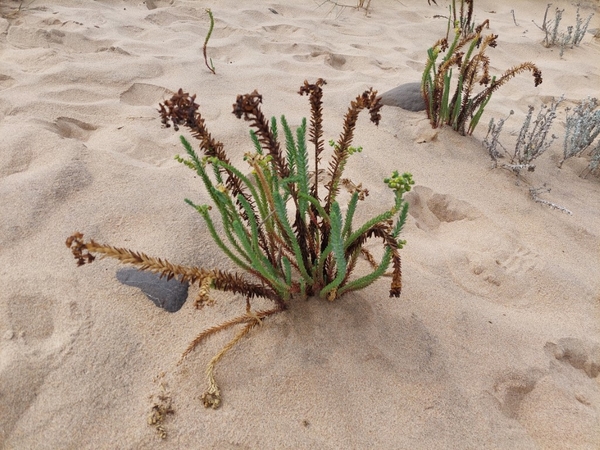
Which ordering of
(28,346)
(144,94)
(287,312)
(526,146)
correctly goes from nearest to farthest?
(28,346) < (287,312) < (526,146) < (144,94)

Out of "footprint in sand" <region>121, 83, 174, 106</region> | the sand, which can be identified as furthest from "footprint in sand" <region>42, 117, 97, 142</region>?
"footprint in sand" <region>121, 83, 174, 106</region>

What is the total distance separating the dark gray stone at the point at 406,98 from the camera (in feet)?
9.18

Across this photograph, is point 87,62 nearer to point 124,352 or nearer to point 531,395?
point 124,352

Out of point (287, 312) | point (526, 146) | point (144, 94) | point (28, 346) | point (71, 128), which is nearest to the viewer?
point (28, 346)

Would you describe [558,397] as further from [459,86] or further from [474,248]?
[459,86]

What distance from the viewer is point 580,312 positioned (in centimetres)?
167

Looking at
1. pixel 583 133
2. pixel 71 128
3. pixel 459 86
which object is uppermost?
pixel 459 86

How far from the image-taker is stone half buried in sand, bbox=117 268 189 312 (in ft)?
4.71

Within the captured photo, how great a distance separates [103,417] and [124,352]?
7.3 inches

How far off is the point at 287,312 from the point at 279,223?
308 mm

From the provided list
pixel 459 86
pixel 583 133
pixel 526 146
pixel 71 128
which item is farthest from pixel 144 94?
pixel 583 133

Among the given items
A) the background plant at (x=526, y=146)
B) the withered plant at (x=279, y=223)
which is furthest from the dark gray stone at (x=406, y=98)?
the withered plant at (x=279, y=223)

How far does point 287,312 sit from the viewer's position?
1.42 meters

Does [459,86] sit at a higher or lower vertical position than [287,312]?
higher
